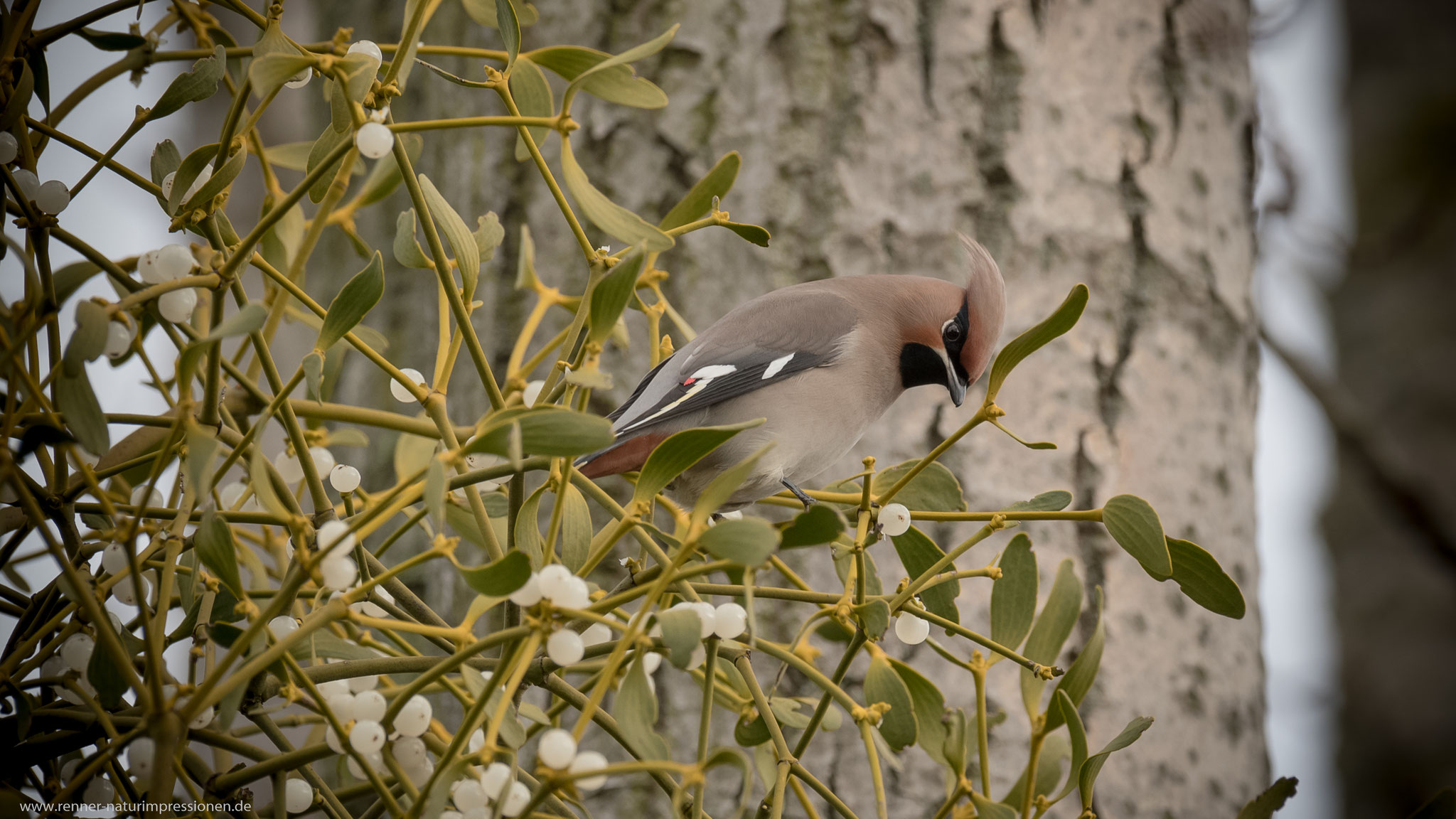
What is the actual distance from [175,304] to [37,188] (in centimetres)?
11

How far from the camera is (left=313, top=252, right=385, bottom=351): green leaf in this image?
0.64 m

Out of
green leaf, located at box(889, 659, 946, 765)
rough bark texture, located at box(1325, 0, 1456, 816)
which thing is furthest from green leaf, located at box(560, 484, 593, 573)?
rough bark texture, located at box(1325, 0, 1456, 816)

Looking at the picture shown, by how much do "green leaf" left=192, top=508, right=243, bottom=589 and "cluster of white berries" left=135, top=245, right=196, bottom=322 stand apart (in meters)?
0.11

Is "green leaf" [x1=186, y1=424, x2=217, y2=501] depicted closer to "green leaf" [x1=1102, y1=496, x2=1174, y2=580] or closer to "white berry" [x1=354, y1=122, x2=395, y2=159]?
"white berry" [x1=354, y1=122, x2=395, y2=159]

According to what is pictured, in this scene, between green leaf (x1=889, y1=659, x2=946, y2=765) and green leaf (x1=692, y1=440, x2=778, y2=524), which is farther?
green leaf (x1=889, y1=659, x2=946, y2=765)

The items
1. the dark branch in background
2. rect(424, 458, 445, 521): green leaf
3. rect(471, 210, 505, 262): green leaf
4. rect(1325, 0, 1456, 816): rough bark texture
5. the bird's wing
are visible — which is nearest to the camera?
rect(424, 458, 445, 521): green leaf

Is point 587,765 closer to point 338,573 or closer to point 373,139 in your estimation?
point 338,573

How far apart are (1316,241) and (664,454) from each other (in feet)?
8.20

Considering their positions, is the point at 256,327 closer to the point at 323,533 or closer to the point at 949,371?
the point at 323,533

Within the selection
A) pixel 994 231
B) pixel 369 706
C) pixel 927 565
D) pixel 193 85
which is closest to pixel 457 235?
pixel 193 85

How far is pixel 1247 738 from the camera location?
130cm

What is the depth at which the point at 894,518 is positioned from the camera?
0.73 metres

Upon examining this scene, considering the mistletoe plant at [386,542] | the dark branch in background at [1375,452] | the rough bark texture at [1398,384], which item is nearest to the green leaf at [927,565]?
the mistletoe plant at [386,542]

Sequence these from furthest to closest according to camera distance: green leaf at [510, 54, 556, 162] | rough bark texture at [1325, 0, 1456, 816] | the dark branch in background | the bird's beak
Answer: rough bark texture at [1325, 0, 1456, 816] < the dark branch in background < the bird's beak < green leaf at [510, 54, 556, 162]
